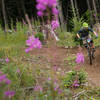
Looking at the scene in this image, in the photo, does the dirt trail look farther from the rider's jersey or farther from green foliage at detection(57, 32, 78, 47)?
the rider's jersey

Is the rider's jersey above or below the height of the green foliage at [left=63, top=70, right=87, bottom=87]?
above

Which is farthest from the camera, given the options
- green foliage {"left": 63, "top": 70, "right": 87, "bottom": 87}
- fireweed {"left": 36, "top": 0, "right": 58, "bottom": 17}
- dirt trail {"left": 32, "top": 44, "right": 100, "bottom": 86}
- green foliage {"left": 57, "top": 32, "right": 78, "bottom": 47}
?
green foliage {"left": 57, "top": 32, "right": 78, "bottom": 47}

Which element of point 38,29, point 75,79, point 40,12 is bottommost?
point 75,79

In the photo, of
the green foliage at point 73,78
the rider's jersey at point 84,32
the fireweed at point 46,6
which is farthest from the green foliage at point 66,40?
the fireweed at point 46,6

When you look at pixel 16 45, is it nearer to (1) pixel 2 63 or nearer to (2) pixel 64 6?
(1) pixel 2 63

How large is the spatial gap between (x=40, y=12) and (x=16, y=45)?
3.49m

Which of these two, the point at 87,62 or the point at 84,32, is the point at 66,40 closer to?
the point at 87,62

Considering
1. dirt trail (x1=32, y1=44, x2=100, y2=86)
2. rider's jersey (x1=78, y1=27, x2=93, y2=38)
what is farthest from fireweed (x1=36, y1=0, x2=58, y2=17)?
rider's jersey (x1=78, y1=27, x2=93, y2=38)

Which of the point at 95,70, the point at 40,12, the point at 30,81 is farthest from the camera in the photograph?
the point at 95,70

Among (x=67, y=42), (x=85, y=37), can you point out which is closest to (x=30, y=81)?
(x=85, y=37)

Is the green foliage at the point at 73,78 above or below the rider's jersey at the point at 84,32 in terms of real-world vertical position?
below

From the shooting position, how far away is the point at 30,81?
173 inches

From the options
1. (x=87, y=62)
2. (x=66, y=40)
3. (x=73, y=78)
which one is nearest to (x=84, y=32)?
(x=87, y=62)

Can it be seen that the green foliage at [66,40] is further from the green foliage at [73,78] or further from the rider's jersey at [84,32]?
the green foliage at [73,78]
